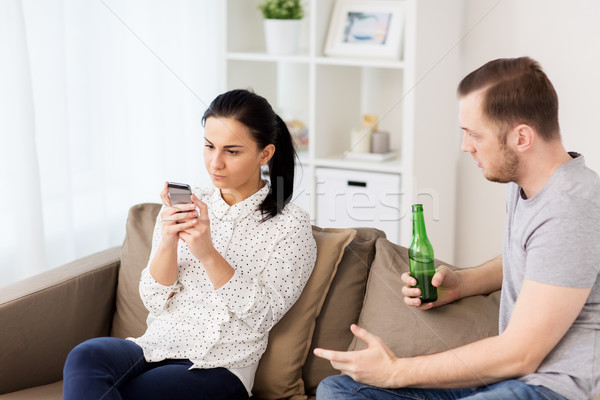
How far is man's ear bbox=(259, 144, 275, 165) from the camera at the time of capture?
70.4 inches

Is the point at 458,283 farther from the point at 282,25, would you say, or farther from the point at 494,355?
the point at 282,25

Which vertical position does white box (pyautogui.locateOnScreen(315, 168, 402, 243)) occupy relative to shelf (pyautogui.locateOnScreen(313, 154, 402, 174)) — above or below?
below

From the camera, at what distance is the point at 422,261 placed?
5.48 feet

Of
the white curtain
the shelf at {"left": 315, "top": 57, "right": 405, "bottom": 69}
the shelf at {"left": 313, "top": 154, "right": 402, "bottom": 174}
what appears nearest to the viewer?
the white curtain

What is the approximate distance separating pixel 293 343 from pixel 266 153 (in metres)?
0.48

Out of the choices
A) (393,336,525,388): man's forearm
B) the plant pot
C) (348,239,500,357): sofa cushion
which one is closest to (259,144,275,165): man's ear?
(348,239,500,357): sofa cushion

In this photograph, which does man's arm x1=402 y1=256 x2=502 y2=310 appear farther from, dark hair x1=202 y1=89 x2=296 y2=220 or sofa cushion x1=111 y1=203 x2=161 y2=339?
sofa cushion x1=111 y1=203 x2=161 y2=339

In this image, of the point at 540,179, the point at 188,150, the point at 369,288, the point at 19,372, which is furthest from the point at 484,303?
the point at 188,150

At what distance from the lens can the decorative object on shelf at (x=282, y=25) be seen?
10.1 feet

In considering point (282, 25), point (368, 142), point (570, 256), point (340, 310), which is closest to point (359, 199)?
point (368, 142)

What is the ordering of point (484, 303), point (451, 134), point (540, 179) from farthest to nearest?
1. point (451, 134)
2. point (484, 303)
3. point (540, 179)

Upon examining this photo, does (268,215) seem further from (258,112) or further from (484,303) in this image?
(484,303)

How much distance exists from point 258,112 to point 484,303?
71cm

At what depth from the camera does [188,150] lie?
10.1 feet
